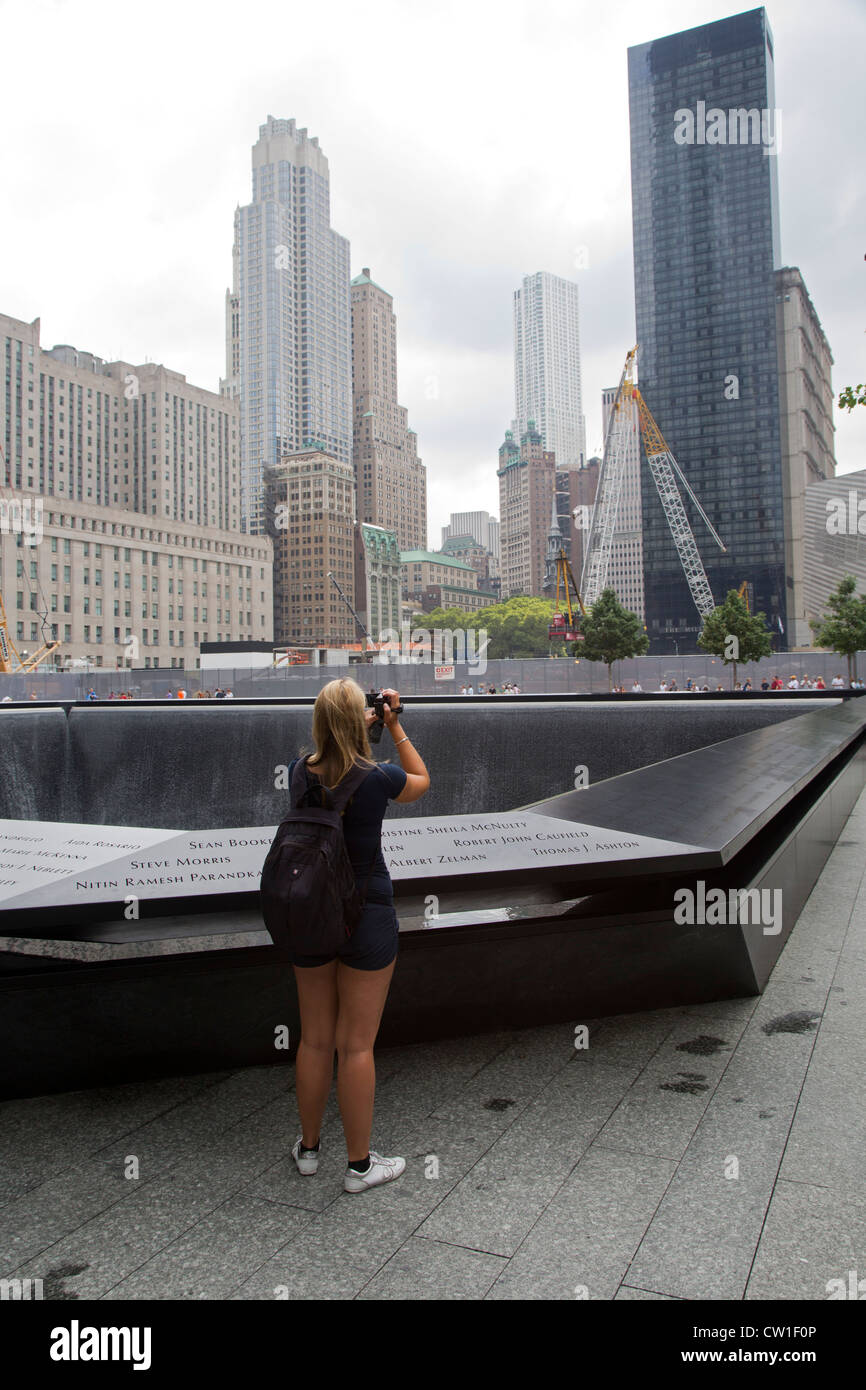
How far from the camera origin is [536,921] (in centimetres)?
440

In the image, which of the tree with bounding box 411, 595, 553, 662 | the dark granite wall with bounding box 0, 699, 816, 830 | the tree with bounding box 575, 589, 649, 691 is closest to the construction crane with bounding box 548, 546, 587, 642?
the tree with bounding box 411, 595, 553, 662

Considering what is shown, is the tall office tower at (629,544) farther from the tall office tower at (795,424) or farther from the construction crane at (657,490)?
the tall office tower at (795,424)

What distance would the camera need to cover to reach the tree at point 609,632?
5853 cm

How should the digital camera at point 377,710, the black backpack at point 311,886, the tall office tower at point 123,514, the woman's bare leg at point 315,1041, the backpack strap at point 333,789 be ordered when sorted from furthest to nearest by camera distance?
1. the tall office tower at point 123,514
2. the digital camera at point 377,710
3. the woman's bare leg at point 315,1041
4. the backpack strap at point 333,789
5. the black backpack at point 311,886

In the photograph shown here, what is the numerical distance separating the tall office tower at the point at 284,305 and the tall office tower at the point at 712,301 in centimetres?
7192

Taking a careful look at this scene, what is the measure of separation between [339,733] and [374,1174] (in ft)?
5.32

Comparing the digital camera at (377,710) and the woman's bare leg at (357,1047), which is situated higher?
the digital camera at (377,710)

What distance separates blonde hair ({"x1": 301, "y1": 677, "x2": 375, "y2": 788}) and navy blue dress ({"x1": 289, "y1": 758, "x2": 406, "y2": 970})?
63mm

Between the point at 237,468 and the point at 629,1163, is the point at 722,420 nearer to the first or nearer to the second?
the point at 237,468

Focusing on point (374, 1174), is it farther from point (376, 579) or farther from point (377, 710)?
point (376, 579)

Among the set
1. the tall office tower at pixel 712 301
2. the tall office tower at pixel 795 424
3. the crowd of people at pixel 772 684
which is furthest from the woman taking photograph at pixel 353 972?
the tall office tower at pixel 712 301

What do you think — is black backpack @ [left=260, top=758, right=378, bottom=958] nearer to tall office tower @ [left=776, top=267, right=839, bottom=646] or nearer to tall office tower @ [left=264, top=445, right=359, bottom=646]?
tall office tower @ [left=776, top=267, right=839, bottom=646]

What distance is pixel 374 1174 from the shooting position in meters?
3.26
